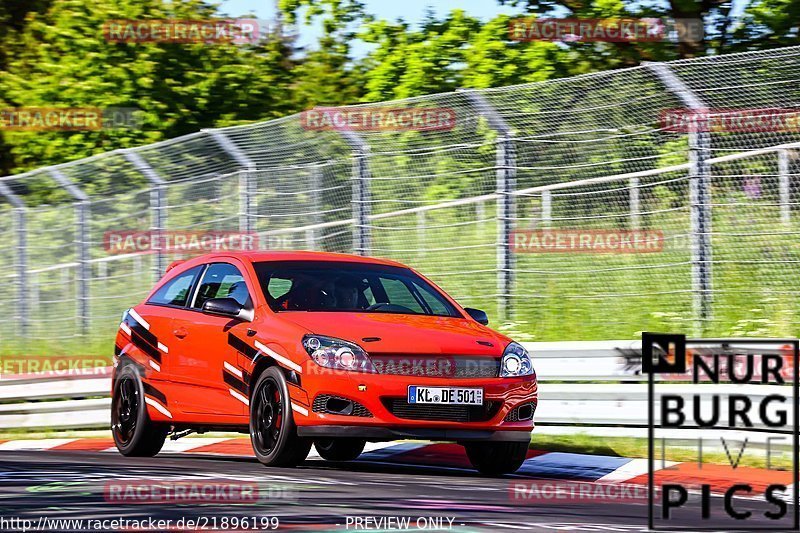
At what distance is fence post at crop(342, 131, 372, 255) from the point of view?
16.2 m

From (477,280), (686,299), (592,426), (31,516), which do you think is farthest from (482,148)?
(31,516)

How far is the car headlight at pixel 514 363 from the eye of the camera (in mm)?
10398

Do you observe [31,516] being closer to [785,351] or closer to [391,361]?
[391,361]

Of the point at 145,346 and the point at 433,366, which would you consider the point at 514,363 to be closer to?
the point at 433,366

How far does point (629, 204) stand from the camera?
14438 mm

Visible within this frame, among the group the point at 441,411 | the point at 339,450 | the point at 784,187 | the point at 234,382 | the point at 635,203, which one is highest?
the point at 784,187

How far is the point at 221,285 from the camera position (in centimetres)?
1159

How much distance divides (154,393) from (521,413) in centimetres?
288

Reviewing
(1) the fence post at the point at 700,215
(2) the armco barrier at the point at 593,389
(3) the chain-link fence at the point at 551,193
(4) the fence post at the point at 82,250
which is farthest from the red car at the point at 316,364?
(4) the fence post at the point at 82,250

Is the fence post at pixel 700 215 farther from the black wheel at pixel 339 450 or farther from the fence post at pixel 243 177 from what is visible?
the fence post at pixel 243 177

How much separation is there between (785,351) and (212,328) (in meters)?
3.93

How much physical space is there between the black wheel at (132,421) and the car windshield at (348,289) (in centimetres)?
148

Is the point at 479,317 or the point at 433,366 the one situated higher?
the point at 479,317

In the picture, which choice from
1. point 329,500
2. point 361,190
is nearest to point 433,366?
point 329,500
